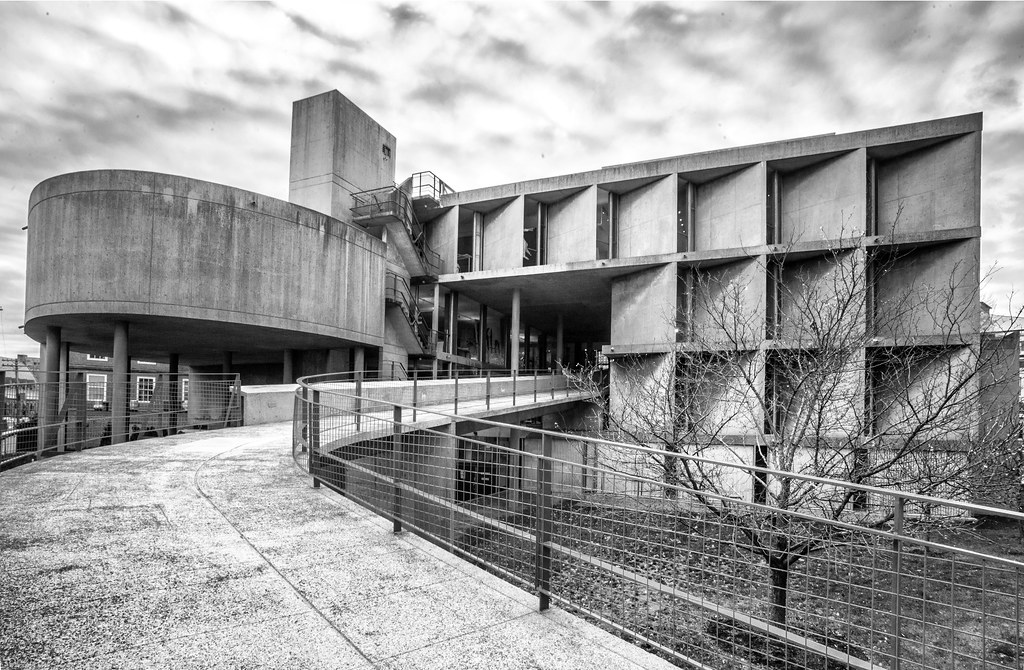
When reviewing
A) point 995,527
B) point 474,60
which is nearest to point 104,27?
point 474,60

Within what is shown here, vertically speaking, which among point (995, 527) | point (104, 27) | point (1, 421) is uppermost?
point (104, 27)

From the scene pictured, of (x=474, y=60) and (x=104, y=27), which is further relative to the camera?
(x=474, y=60)

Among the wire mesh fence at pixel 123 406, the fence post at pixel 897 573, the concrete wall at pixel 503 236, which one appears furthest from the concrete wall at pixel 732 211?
the fence post at pixel 897 573

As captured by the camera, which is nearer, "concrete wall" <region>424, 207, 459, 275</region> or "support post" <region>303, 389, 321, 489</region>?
"support post" <region>303, 389, 321, 489</region>

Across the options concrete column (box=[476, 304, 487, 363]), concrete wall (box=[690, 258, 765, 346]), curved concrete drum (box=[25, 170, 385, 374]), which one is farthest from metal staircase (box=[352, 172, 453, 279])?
concrete wall (box=[690, 258, 765, 346])

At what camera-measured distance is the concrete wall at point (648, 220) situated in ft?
73.0

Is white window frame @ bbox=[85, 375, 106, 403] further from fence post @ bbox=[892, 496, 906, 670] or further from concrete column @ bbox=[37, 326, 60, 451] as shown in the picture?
fence post @ bbox=[892, 496, 906, 670]

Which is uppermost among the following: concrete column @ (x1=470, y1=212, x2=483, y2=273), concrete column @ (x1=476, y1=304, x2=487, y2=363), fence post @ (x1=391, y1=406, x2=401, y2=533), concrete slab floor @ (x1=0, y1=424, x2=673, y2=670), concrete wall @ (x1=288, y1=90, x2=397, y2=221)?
concrete wall @ (x1=288, y1=90, x2=397, y2=221)

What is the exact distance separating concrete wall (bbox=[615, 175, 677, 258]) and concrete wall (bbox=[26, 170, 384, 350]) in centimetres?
1272

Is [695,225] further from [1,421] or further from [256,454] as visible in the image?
[1,421]

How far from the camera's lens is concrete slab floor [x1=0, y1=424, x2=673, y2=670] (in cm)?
297

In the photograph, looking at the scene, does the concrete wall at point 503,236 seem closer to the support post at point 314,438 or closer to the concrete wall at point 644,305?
the concrete wall at point 644,305

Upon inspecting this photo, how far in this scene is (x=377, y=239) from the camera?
24.6 metres

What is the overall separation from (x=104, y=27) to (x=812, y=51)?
1747cm
